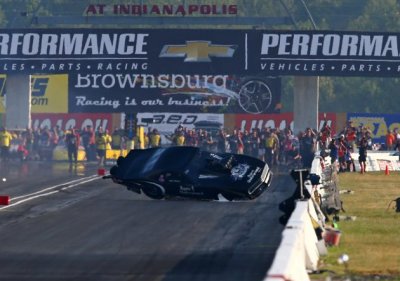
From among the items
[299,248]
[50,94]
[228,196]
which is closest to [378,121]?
[50,94]

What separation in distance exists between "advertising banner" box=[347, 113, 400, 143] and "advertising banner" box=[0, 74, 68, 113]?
14738mm

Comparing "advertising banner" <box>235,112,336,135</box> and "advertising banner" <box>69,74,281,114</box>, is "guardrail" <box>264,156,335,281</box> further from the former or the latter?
"advertising banner" <box>235,112,336,135</box>

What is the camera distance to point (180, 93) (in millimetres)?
56219

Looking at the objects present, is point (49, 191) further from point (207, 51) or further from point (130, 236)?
point (207, 51)

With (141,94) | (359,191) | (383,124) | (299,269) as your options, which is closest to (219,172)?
(359,191)

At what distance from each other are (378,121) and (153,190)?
120 ft

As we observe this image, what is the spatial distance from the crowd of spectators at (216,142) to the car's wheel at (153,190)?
17.5 m

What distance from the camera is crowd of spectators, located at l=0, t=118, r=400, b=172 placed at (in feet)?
148

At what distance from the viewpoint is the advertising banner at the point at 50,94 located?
2464 inches

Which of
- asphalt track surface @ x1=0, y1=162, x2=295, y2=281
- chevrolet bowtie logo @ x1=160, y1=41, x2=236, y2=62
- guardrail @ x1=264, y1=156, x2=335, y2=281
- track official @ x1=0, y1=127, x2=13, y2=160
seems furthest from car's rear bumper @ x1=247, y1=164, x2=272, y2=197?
track official @ x1=0, y1=127, x2=13, y2=160

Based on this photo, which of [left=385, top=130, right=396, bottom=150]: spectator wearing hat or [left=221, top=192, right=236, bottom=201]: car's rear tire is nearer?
[left=221, top=192, right=236, bottom=201]: car's rear tire

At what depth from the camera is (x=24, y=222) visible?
21.3 m

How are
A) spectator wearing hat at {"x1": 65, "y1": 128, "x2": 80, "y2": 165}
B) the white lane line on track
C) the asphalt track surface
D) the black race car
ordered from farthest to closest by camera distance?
spectator wearing hat at {"x1": 65, "y1": 128, "x2": 80, "y2": 165}
the white lane line on track
the black race car
the asphalt track surface

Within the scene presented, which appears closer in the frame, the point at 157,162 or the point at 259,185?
the point at 259,185
